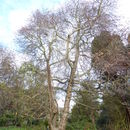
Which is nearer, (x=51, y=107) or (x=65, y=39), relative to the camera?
(x=51, y=107)

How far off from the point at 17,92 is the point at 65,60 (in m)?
2.06

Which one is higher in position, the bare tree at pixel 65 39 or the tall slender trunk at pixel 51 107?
the bare tree at pixel 65 39

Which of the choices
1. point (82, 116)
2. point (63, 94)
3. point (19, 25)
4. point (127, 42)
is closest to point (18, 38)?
point (19, 25)

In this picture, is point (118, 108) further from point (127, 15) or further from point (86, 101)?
point (127, 15)

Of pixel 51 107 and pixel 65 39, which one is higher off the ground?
pixel 65 39

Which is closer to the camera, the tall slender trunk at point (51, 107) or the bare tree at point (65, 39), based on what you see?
the tall slender trunk at point (51, 107)

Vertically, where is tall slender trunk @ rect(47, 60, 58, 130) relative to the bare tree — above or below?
below

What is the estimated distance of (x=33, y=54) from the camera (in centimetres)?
783

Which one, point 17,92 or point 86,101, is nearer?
point 17,92

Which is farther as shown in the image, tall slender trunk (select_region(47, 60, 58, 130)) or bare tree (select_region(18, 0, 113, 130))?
bare tree (select_region(18, 0, 113, 130))

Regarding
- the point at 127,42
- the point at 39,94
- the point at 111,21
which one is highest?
the point at 111,21

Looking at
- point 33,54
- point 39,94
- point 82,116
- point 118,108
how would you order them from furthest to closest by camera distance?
point 82,116, point 118,108, point 33,54, point 39,94

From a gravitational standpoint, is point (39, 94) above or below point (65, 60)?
below

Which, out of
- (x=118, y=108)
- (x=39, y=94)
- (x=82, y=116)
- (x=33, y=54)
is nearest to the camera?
(x=39, y=94)
